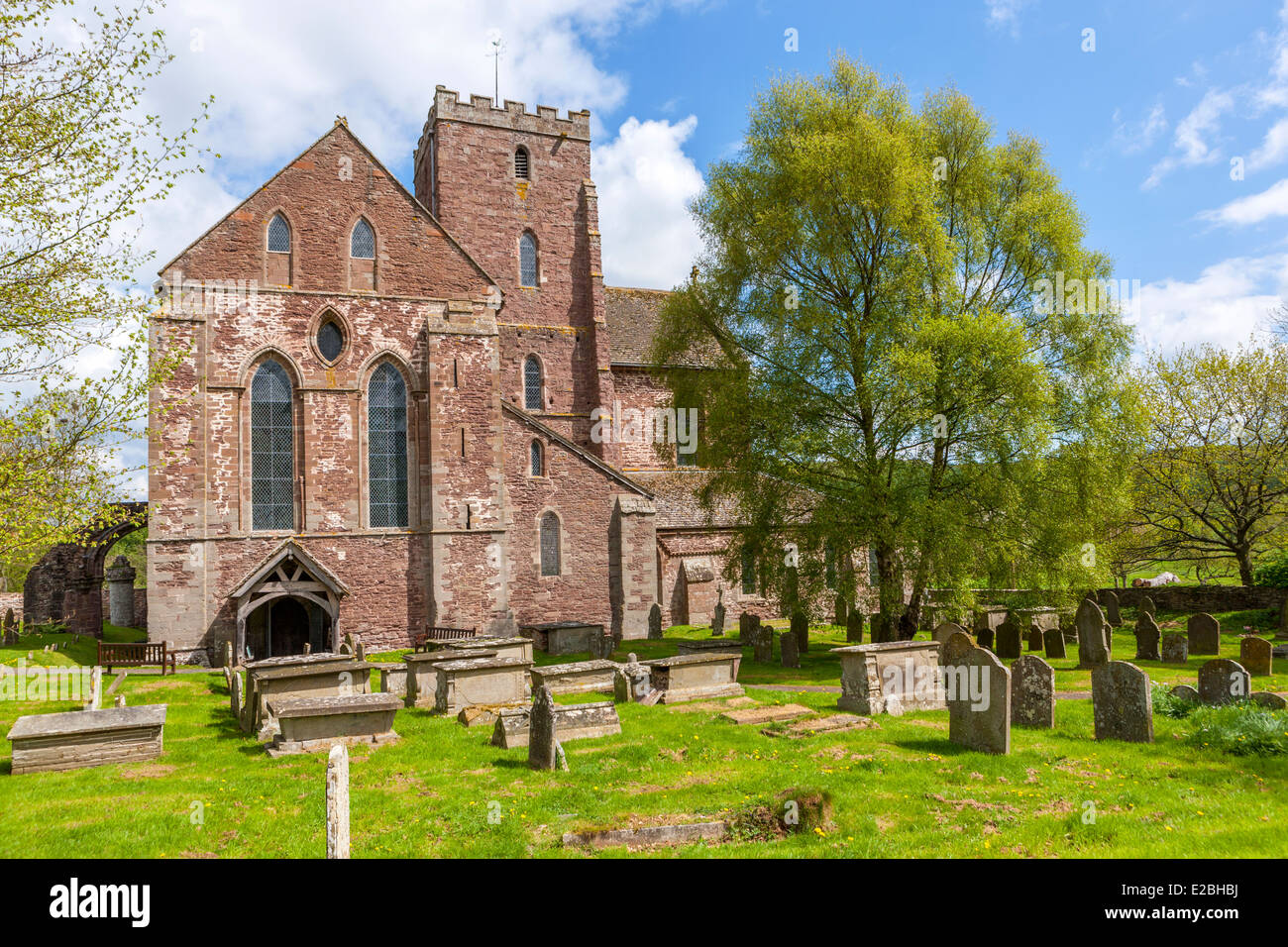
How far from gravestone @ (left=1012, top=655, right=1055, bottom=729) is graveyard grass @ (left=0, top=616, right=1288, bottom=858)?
37 cm

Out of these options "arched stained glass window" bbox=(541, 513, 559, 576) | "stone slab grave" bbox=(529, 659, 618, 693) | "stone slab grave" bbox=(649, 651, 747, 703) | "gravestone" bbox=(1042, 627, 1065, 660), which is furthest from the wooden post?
"arched stained glass window" bbox=(541, 513, 559, 576)

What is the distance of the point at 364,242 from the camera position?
78.4 feet

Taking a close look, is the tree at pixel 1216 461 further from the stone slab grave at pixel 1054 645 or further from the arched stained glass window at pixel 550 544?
the arched stained glass window at pixel 550 544

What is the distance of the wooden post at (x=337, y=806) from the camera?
19.5 ft

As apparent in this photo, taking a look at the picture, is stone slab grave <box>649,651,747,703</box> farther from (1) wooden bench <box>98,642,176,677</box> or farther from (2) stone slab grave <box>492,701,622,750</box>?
(1) wooden bench <box>98,642,176,677</box>

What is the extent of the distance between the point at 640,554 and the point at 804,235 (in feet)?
38.5

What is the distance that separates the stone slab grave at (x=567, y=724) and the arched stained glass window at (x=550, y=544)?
46.2 feet

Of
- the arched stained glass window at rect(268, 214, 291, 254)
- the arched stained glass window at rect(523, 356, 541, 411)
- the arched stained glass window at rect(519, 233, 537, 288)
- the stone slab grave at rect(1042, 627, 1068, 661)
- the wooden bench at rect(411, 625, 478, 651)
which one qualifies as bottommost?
the stone slab grave at rect(1042, 627, 1068, 661)

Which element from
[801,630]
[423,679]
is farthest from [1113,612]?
[423,679]

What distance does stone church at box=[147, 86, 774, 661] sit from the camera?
21516 millimetres

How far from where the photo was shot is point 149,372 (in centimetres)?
1280

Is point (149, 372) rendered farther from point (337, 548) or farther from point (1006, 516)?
point (1006, 516)

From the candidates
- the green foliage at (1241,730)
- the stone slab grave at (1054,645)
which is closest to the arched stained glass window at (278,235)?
the stone slab grave at (1054,645)

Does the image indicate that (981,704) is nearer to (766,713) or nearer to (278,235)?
(766,713)
